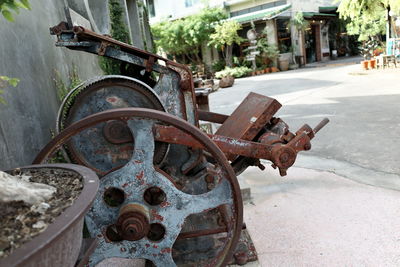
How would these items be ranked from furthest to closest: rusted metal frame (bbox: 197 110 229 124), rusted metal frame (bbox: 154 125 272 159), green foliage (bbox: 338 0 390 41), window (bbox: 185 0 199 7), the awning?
window (bbox: 185 0 199 7), the awning, green foliage (bbox: 338 0 390 41), rusted metal frame (bbox: 197 110 229 124), rusted metal frame (bbox: 154 125 272 159)

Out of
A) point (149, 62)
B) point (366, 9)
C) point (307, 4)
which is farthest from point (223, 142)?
point (307, 4)

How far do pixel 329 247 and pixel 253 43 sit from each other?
18.6 metres

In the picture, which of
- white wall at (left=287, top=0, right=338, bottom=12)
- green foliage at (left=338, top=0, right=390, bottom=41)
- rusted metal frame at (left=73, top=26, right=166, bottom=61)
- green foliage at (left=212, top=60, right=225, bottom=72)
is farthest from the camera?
green foliage at (left=212, top=60, right=225, bottom=72)

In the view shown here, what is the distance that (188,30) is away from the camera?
2116 cm

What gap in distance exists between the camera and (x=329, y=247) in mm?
2268

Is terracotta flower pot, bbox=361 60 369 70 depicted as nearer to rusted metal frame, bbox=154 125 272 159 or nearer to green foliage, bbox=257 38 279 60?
green foliage, bbox=257 38 279 60

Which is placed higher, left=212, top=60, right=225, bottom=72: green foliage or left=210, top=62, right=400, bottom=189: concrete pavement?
left=212, top=60, right=225, bottom=72: green foliage

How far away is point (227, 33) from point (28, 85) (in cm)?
1823

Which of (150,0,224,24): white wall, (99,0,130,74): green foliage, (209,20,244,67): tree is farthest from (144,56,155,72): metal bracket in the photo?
(150,0,224,24): white wall

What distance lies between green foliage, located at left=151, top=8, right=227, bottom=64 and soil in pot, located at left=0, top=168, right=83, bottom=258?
806 inches

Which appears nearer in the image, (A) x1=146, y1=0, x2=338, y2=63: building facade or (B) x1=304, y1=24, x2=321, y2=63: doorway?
(A) x1=146, y1=0, x2=338, y2=63: building facade

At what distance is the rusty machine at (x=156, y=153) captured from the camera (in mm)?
1632

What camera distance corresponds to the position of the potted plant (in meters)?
0.73

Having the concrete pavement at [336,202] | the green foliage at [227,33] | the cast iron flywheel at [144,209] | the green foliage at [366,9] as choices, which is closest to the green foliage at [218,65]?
the green foliage at [227,33]
